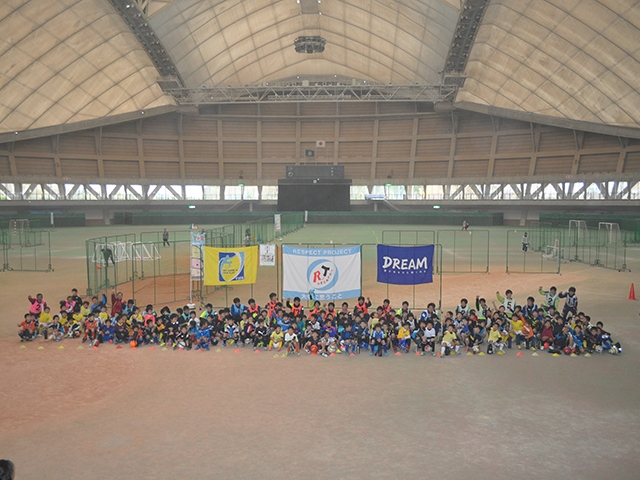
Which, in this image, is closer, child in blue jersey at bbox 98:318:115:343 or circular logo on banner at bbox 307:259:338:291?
child in blue jersey at bbox 98:318:115:343

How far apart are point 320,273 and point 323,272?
10 centimetres

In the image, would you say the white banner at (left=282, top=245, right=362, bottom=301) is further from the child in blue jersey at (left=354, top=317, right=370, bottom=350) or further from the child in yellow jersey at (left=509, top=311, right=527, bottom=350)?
the child in yellow jersey at (left=509, top=311, right=527, bottom=350)

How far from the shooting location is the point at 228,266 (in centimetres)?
1759

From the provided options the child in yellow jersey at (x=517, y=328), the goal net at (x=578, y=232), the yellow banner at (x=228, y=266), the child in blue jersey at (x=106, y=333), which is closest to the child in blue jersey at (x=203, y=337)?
the child in blue jersey at (x=106, y=333)

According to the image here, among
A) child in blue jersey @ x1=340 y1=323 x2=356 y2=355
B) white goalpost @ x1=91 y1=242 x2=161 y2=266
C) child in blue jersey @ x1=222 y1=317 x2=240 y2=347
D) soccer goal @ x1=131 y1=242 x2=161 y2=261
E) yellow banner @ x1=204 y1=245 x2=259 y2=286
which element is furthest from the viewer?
soccer goal @ x1=131 y1=242 x2=161 y2=261

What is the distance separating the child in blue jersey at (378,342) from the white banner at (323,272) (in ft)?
9.55

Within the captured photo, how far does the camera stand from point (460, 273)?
28.4 m

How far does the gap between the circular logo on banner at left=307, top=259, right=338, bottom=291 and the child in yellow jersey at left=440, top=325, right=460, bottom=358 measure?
440 cm

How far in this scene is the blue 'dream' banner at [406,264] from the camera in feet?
55.6

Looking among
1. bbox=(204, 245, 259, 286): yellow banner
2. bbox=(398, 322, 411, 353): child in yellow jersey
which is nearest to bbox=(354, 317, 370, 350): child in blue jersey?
bbox=(398, 322, 411, 353): child in yellow jersey

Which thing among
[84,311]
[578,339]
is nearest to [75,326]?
[84,311]

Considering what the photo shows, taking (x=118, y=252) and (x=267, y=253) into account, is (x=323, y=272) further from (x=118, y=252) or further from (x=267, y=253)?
(x=118, y=252)

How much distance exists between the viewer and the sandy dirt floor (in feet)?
Answer: 26.4

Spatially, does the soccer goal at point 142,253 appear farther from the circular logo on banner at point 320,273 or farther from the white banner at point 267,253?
the circular logo on banner at point 320,273
